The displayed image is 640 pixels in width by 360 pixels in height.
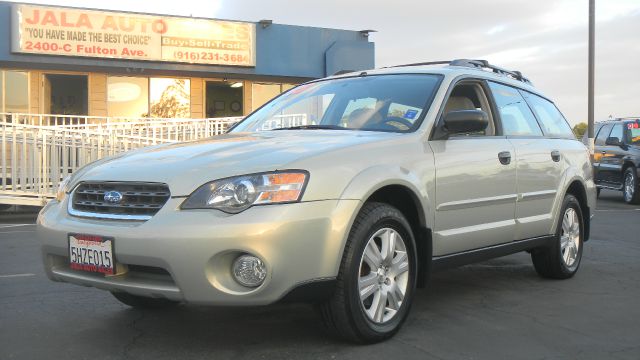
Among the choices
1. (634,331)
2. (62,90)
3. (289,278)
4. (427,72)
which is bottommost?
(634,331)

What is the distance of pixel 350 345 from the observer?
3.64m

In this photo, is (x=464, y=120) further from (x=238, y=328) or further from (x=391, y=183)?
(x=238, y=328)

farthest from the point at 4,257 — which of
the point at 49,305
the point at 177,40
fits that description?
the point at 177,40

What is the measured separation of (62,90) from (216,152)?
15371 mm

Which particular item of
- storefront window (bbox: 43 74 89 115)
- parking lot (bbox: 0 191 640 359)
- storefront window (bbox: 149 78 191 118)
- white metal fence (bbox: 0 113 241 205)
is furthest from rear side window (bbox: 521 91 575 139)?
storefront window (bbox: 43 74 89 115)

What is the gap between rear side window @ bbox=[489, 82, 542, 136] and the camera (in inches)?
203

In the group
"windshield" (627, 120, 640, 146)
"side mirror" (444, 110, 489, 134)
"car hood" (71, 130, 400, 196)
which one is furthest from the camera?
"windshield" (627, 120, 640, 146)

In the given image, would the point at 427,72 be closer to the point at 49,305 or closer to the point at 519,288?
the point at 519,288

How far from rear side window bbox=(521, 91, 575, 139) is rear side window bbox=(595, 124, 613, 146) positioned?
9.21 metres

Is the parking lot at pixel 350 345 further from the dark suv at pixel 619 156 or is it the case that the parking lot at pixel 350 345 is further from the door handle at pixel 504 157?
the dark suv at pixel 619 156

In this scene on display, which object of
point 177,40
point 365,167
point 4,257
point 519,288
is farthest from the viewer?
point 177,40

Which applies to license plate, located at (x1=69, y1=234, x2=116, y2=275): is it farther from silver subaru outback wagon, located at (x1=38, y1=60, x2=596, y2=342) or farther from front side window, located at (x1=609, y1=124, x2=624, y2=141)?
front side window, located at (x1=609, y1=124, x2=624, y2=141)

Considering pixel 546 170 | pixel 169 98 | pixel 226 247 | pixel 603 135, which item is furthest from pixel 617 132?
pixel 226 247

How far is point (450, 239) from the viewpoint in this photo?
430cm
